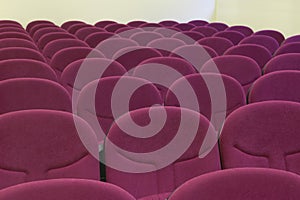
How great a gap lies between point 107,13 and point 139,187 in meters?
7.70

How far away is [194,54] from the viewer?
4.65 meters

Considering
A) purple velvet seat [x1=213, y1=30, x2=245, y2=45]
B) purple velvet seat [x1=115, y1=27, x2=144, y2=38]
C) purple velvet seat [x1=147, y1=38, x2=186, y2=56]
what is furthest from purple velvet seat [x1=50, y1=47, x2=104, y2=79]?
purple velvet seat [x1=213, y1=30, x2=245, y2=45]

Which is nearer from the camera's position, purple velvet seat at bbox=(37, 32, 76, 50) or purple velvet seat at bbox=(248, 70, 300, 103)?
purple velvet seat at bbox=(248, 70, 300, 103)

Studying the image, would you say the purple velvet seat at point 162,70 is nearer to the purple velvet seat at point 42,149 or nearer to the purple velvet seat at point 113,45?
the purple velvet seat at point 113,45

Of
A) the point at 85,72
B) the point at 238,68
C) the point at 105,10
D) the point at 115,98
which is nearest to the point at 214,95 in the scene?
the point at 115,98

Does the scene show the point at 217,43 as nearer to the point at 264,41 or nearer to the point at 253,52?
the point at 264,41

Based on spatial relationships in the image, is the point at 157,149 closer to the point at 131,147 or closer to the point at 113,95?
the point at 131,147

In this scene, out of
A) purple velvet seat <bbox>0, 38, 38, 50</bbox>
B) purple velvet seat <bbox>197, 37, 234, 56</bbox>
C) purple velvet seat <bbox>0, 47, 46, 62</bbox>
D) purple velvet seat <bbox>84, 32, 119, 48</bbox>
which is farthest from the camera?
purple velvet seat <bbox>84, 32, 119, 48</bbox>

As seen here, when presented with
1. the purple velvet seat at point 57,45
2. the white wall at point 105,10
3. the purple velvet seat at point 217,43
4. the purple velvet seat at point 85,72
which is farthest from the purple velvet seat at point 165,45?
the white wall at point 105,10

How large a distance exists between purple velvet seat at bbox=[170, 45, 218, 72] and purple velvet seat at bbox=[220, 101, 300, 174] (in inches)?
89.5

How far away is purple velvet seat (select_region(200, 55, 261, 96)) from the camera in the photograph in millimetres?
3729

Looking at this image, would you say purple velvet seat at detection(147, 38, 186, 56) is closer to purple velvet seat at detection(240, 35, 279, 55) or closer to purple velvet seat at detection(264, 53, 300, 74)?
purple velvet seat at detection(240, 35, 279, 55)

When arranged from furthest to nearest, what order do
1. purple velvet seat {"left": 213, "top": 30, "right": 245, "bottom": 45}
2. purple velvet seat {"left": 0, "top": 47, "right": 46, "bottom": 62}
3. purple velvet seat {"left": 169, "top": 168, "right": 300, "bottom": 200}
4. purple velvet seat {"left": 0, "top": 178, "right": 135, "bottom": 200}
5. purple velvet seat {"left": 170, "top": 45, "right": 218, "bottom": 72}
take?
purple velvet seat {"left": 213, "top": 30, "right": 245, "bottom": 45} → purple velvet seat {"left": 170, "top": 45, "right": 218, "bottom": 72} → purple velvet seat {"left": 0, "top": 47, "right": 46, "bottom": 62} → purple velvet seat {"left": 169, "top": 168, "right": 300, "bottom": 200} → purple velvet seat {"left": 0, "top": 178, "right": 135, "bottom": 200}

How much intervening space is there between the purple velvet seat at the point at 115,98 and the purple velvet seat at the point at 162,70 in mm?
581
